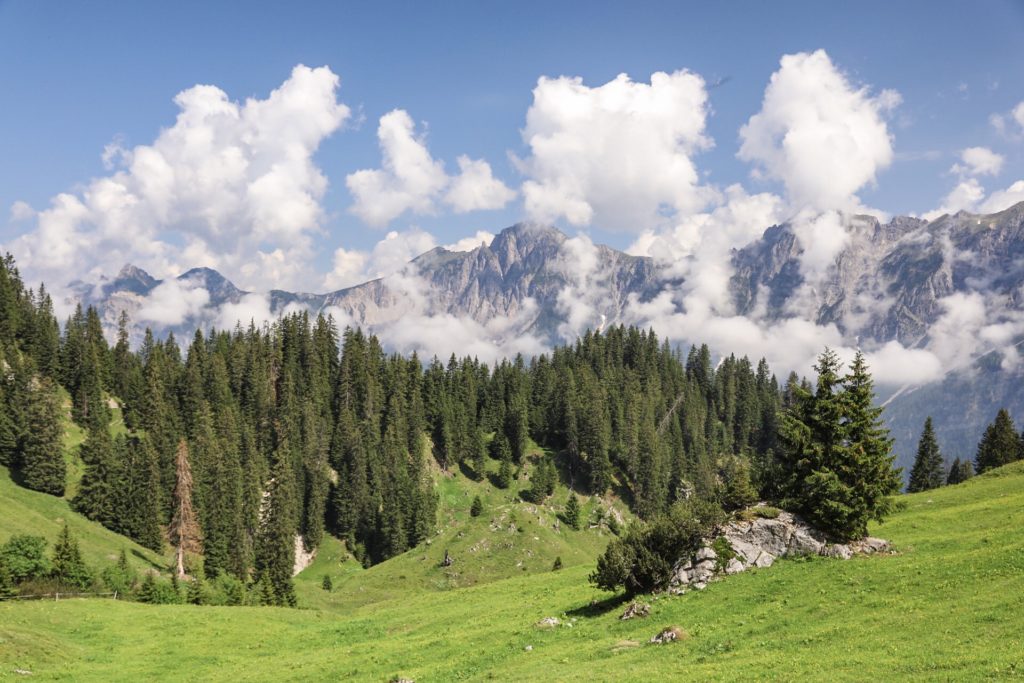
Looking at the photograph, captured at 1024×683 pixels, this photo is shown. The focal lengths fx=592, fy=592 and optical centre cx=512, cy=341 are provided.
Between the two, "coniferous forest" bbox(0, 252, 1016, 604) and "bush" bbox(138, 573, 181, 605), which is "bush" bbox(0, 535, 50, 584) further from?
"coniferous forest" bbox(0, 252, 1016, 604)

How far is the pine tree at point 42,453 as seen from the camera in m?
95.1

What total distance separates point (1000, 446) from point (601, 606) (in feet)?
386

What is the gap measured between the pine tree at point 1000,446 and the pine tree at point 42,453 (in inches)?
6558

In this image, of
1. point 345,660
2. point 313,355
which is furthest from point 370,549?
point 345,660

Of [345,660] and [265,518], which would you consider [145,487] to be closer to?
[265,518]

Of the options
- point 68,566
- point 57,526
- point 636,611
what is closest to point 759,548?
point 636,611

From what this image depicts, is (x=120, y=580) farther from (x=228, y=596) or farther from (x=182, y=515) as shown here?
(x=182, y=515)

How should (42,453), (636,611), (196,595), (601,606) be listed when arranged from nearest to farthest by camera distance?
(636,611), (601,606), (196,595), (42,453)

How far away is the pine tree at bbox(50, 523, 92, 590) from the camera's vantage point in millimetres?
60000

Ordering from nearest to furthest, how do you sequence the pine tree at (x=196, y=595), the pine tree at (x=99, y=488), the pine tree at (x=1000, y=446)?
1. the pine tree at (x=196, y=595)
2. the pine tree at (x=99, y=488)
3. the pine tree at (x=1000, y=446)

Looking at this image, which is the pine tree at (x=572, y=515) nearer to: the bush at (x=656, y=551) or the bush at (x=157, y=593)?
the bush at (x=157, y=593)

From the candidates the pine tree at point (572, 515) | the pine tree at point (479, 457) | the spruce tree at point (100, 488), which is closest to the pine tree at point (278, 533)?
the spruce tree at point (100, 488)

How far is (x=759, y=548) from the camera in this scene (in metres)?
40.4

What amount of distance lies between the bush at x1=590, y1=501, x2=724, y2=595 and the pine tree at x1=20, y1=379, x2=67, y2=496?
97157 millimetres
